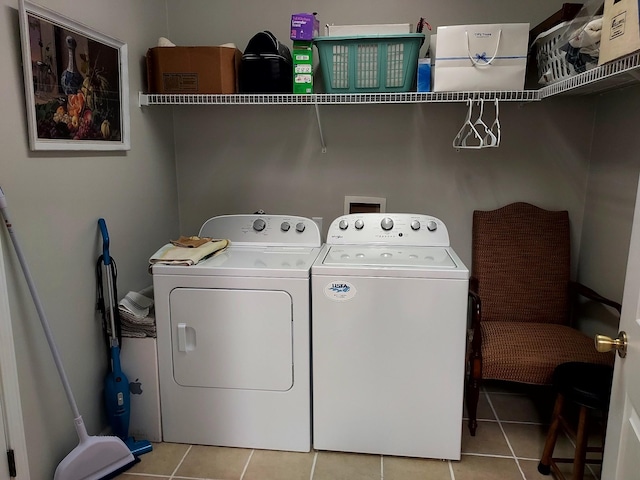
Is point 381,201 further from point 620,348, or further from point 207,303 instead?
point 620,348

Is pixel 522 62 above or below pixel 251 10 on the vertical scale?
below

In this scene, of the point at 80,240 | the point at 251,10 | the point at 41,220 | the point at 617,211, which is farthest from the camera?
the point at 251,10

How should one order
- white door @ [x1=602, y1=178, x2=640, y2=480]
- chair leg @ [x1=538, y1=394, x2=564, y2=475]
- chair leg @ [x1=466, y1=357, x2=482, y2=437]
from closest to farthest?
white door @ [x1=602, y1=178, x2=640, y2=480], chair leg @ [x1=538, y1=394, x2=564, y2=475], chair leg @ [x1=466, y1=357, x2=482, y2=437]

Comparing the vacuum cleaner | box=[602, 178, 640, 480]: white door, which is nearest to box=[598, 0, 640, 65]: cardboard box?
box=[602, 178, 640, 480]: white door

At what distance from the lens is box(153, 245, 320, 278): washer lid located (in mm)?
2094

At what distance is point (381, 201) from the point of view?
2852mm

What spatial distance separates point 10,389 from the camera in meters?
1.68

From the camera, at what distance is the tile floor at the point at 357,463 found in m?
2.09

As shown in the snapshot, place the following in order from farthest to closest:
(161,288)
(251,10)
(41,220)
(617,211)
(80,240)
Result: (251,10) < (617,211) < (161,288) < (80,240) < (41,220)

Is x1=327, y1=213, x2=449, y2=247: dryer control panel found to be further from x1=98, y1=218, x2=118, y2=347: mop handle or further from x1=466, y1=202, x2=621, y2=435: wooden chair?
x1=98, y1=218, x2=118, y2=347: mop handle

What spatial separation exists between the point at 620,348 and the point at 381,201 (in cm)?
176

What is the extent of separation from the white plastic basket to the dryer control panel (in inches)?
33.1

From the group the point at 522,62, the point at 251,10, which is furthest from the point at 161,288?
the point at 522,62

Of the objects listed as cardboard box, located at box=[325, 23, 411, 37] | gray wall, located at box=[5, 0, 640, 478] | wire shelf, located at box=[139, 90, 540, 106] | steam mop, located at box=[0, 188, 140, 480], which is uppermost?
cardboard box, located at box=[325, 23, 411, 37]
